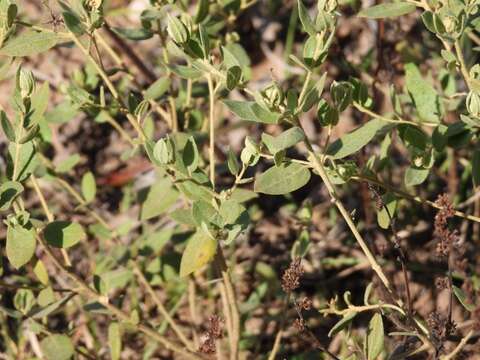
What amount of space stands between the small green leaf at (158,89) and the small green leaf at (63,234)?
0.41 metres

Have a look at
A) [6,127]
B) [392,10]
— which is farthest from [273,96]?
[6,127]

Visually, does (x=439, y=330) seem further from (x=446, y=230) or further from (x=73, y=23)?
(x=73, y=23)

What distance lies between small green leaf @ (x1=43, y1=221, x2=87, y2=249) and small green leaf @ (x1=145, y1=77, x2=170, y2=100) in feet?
1.36

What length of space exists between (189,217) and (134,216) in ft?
4.44

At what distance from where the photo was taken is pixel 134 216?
3.19m

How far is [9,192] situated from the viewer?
1785mm

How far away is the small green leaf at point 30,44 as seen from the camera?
71.2 inches

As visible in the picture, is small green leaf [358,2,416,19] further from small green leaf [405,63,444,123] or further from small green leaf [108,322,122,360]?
small green leaf [108,322,122,360]

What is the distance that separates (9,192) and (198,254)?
432mm

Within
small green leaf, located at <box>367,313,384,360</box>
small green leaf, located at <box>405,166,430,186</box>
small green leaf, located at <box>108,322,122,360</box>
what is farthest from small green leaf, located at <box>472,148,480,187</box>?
small green leaf, located at <box>108,322,122,360</box>

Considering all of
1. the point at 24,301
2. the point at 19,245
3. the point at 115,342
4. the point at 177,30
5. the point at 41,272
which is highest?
the point at 177,30

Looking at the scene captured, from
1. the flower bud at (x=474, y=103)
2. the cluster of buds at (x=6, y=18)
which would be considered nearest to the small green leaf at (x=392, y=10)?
the flower bud at (x=474, y=103)

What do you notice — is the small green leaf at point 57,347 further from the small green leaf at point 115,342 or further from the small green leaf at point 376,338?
the small green leaf at point 376,338

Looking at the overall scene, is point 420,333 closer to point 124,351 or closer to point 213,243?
point 213,243
